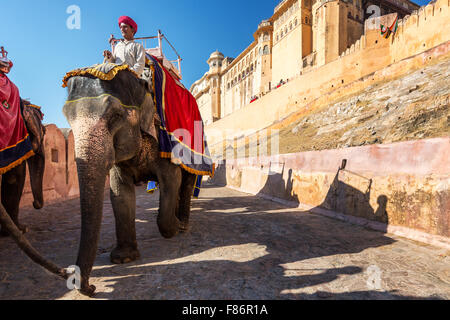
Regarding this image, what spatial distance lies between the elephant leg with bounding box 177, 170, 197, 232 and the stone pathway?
21cm

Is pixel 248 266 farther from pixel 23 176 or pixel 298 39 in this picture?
pixel 298 39

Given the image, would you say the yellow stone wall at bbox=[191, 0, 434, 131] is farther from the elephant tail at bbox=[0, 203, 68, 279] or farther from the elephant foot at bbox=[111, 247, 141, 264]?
the elephant tail at bbox=[0, 203, 68, 279]

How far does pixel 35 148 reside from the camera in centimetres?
403

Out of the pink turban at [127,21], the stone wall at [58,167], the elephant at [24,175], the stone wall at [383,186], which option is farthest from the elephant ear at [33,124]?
the stone wall at [383,186]

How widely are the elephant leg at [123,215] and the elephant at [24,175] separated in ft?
7.04

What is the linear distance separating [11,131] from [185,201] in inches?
110

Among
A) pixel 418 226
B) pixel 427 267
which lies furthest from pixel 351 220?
pixel 427 267

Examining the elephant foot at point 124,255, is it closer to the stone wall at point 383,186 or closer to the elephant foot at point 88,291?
the elephant foot at point 88,291

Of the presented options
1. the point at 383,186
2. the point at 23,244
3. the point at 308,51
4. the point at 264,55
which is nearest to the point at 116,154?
the point at 23,244

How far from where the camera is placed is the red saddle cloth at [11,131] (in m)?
3.27

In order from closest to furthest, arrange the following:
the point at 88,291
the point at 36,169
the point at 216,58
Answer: the point at 88,291 < the point at 36,169 < the point at 216,58

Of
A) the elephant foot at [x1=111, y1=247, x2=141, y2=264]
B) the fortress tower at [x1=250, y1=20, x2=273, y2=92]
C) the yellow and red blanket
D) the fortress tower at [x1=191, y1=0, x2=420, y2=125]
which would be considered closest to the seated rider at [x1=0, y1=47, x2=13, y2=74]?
the yellow and red blanket

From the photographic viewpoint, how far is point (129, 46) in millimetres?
2959
